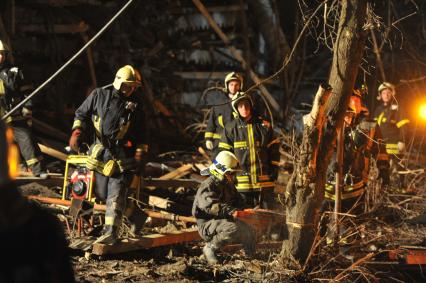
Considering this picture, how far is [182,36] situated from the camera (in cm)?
1466

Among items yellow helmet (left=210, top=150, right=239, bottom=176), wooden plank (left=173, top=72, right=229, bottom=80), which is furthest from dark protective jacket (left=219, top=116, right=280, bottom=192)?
wooden plank (left=173, top=72, right=229, bottom=80)

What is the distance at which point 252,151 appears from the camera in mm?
7953

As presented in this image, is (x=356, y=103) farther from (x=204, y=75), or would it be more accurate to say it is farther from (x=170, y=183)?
(x=204, y=75)

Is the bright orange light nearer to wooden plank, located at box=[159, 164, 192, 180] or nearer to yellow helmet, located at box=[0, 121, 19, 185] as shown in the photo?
wooden plank, located at box=[159, 164, 192, 180]

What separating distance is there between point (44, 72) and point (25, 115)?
3759mm

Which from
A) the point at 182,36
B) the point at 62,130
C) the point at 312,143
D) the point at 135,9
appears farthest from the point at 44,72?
the point at 312,143

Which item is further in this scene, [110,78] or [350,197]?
[110,78]

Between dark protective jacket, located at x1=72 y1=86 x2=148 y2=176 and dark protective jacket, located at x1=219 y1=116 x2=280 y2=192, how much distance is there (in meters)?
1.40

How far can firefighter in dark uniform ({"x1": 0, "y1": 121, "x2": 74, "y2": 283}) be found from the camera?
258 centimetres

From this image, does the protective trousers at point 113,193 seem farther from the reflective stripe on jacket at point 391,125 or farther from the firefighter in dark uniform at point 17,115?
the reflective stripe on jacket at point 391,125

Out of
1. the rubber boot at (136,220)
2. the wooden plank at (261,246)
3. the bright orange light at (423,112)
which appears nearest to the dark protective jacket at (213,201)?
the wooden plank at (261,246)

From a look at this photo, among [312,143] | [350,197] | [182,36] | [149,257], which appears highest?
[182,36]

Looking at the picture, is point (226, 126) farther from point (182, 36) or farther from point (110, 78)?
point (182, 36)

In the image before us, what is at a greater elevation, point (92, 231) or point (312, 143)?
point (312, 143)
